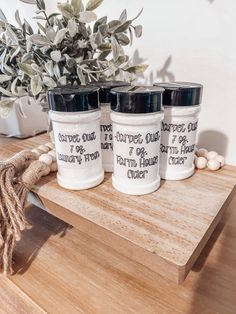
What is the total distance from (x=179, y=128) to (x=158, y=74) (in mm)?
232

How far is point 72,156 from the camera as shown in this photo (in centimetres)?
34

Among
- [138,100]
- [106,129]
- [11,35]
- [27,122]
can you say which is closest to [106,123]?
[106,129]

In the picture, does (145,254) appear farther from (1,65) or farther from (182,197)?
(1,65)

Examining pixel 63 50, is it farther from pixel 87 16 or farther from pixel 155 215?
pixel 155 215

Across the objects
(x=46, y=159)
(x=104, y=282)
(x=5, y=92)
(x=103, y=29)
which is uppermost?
(x=103, y=29)

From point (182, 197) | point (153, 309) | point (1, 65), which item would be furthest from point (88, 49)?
point (153, 309)

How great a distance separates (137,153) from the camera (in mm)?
320

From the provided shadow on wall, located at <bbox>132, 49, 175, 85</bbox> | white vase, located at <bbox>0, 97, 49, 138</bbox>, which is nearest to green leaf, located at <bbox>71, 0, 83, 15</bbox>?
shadow on wall, located at <bbox>132, 49, 175, 85</bbox>

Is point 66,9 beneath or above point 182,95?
above

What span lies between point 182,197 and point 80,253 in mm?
180

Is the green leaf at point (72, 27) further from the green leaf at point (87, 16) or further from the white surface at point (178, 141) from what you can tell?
the white surface at point (178, 141)

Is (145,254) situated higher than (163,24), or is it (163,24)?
(163,24)

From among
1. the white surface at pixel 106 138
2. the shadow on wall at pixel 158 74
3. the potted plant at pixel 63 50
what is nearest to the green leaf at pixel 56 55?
A: the potted plant at pixel 63 50

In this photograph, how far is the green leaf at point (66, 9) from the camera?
350mm
